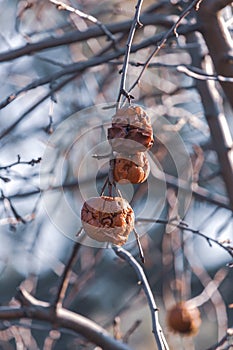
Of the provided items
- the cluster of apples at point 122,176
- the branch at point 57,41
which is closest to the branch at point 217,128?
the branch at point 57,41

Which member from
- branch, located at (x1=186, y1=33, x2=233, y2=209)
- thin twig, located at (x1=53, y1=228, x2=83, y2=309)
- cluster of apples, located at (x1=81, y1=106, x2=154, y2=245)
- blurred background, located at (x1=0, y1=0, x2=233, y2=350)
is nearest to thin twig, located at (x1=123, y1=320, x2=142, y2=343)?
blurred background, located at (x1=0, y1=0, x2=233, y2=350)

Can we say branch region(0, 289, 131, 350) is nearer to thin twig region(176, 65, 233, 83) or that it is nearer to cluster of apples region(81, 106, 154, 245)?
thin twig region(176, 65, 233, 83)

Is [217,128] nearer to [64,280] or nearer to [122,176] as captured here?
[64,280]

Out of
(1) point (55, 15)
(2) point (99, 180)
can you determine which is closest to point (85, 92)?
(1) point (55, 15)

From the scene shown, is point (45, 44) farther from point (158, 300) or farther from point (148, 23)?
point (158, 300)

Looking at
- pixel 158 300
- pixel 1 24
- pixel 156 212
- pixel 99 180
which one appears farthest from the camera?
pixel 158 300

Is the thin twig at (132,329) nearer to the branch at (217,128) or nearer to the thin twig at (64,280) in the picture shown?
the thin twig at (64,280)

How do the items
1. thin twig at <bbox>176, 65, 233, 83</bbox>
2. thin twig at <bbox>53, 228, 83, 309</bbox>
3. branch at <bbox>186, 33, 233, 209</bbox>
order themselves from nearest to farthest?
thin twig at <bbox>176, 65, 233, 83</bbox> < thin twig at <bbox>53, 228, 83, 309</bbox> < branch at <bbox>186, 33, 233, 209</bbox>
